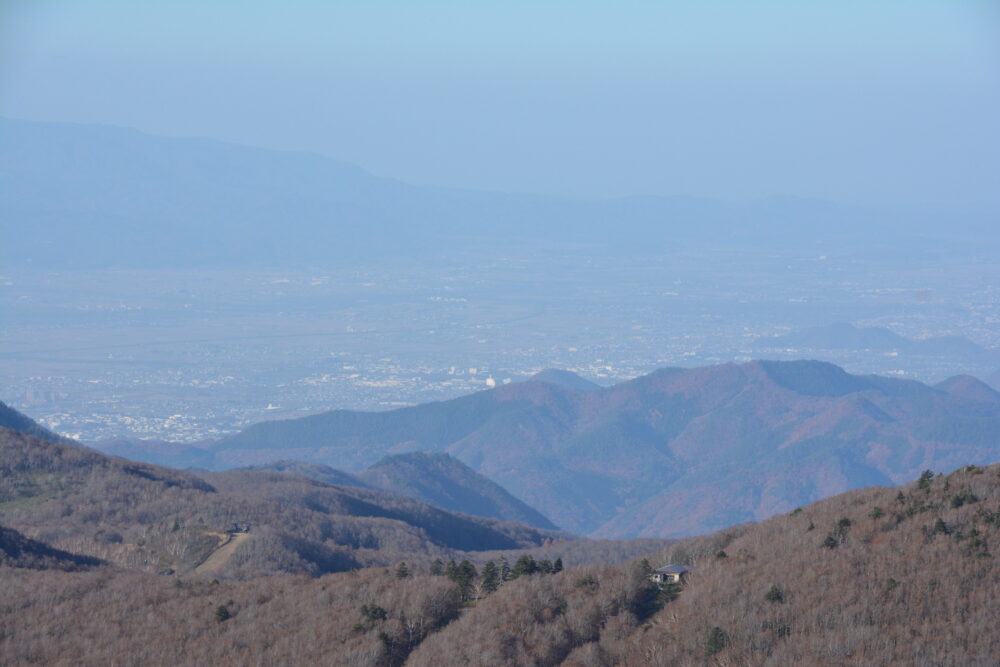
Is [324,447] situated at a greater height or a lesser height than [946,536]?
lesser

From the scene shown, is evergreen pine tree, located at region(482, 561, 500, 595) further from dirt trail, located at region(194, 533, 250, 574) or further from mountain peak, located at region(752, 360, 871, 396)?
mountain peak, located at region(752, 360, 871, 396)

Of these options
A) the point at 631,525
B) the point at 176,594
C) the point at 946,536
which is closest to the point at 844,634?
the point at 946,536

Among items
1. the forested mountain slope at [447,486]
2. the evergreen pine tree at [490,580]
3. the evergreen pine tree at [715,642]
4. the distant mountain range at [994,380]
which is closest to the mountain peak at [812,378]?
the distant mountain range at [994,380]

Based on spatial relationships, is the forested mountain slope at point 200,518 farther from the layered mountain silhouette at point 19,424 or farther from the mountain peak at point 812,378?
the mountain peak at point 812,378

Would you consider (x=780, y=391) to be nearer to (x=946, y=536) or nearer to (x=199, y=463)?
(x=199, y=463)

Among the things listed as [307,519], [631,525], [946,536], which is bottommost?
[631,525]

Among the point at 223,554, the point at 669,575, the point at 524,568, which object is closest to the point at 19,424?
the point at 223,554
